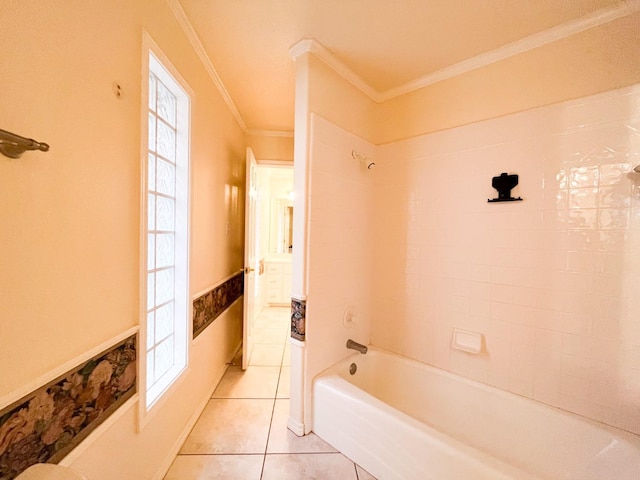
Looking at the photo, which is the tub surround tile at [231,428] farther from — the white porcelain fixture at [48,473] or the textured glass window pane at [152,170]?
the textured glass window pane at [152,170]

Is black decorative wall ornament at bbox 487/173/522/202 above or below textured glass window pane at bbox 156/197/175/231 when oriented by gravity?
above

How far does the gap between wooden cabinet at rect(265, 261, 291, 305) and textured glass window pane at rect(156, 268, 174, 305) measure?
9.72ft

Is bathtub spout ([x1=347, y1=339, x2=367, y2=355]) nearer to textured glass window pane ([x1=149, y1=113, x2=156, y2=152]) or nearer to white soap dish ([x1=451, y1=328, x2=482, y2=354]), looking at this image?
white soap dish ([x1=451, y1=328, x2=482, y2=354])

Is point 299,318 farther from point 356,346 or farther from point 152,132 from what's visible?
point 152,132

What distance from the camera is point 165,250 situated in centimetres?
146

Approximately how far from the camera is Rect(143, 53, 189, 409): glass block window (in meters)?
1.35

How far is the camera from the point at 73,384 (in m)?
0.78

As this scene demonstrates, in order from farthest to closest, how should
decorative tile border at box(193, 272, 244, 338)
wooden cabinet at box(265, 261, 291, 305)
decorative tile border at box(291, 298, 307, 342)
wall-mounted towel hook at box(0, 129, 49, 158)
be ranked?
wooden cabinet at box(265, 261, 291, 305) → decorative tile border at box(193, 272, 244, 338) → decorative tile border at box(291, 298, 307, 342) → wall-mounted towel hook at box(0, 129, 49, 158)

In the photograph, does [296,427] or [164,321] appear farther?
[296,427]

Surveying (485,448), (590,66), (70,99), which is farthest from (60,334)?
(590,66)

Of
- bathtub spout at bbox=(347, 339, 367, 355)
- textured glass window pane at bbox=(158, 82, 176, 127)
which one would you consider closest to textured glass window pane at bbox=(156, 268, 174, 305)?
textured glass window pane at bbox=(158, 82, 176, 127)

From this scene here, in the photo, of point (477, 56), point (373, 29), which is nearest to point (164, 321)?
point (373, 29)

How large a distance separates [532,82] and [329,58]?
1.27 metres

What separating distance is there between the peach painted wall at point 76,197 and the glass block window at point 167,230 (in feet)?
0.72
